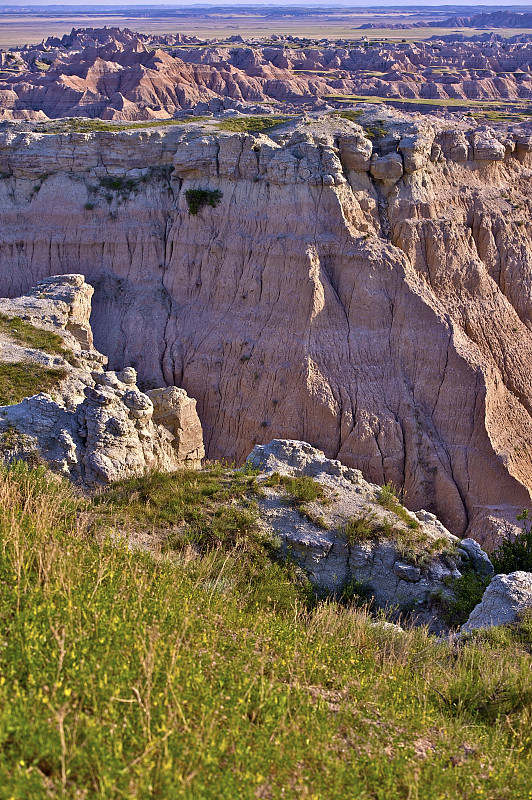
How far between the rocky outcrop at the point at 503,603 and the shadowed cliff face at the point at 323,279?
38.0 ft

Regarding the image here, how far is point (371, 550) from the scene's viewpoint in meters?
12.2

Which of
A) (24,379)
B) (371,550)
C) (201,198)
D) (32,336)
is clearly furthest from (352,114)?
(371,550)

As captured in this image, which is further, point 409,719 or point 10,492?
point 10,492

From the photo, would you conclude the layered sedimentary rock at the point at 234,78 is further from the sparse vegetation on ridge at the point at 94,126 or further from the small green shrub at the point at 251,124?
the small green shrub at the point at 251,124

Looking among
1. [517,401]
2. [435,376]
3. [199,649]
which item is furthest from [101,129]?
[199,649]

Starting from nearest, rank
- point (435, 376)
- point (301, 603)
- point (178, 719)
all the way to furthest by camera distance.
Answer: point (178, 719) → point (301, 603) → point (435, 376)

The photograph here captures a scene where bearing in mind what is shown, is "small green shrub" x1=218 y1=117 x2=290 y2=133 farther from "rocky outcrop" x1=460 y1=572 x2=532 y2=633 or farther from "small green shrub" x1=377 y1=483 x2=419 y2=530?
"rocky outcrop" x1=460 y1=572 x2=532 y2=633

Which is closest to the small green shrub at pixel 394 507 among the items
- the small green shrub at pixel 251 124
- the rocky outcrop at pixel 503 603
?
the rocky outcrop at pixel 503 603

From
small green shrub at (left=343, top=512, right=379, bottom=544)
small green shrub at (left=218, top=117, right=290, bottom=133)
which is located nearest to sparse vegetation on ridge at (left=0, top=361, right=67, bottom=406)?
small green shrub at (left=343, top=512, right=379, bottom=544)

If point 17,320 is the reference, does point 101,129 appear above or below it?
above

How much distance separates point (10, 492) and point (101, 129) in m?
25.3

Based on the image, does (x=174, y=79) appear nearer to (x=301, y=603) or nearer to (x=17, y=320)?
(x=17, y=320)

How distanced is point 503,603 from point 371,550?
257 cm

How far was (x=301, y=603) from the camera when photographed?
9.66m
